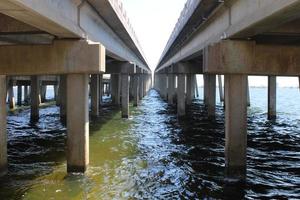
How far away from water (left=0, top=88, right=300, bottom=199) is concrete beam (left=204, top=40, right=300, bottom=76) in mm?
2822

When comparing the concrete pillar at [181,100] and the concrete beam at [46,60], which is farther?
the concrete pillar at [181,100]

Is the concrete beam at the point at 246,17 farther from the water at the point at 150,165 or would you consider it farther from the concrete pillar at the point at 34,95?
the concrete pillar at the point at 34,95

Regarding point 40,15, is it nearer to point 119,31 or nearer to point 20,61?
point 20,61

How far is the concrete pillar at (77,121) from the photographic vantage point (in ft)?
31.4

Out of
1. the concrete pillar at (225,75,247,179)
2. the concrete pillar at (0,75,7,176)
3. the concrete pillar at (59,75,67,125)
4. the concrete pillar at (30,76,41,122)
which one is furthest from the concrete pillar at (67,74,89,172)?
the concrete pillar at (30,76,41,122)

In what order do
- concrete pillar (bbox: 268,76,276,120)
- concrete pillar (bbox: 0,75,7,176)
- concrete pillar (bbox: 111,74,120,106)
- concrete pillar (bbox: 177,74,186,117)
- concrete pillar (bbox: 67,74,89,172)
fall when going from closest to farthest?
concrete pillar (bbox: 0,75,7,176)
concrete pillar (bbox: 67,74,89,172)
concrete pillar (bbox: 268,76,276,120)
concrete pillar (bbox: 177,74,186,117)
concrete pillar (bbox: 111,74,120,106)

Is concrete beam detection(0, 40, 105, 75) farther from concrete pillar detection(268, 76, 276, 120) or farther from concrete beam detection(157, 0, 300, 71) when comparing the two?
concrete pillar detection(268, 76, 276, 120)

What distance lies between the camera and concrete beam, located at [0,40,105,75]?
915 cm

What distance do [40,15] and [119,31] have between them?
1007 centimetres

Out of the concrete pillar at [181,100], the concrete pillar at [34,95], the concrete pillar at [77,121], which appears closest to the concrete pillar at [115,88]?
the concrete pillar at [181,100]

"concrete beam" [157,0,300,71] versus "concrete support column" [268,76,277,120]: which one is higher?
"concrete beam" [157,0,300,71]

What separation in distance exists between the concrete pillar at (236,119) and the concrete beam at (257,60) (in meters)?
0.41

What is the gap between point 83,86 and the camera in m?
9.61

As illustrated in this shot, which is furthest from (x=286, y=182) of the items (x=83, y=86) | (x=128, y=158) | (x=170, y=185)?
(x=83, y=86)
